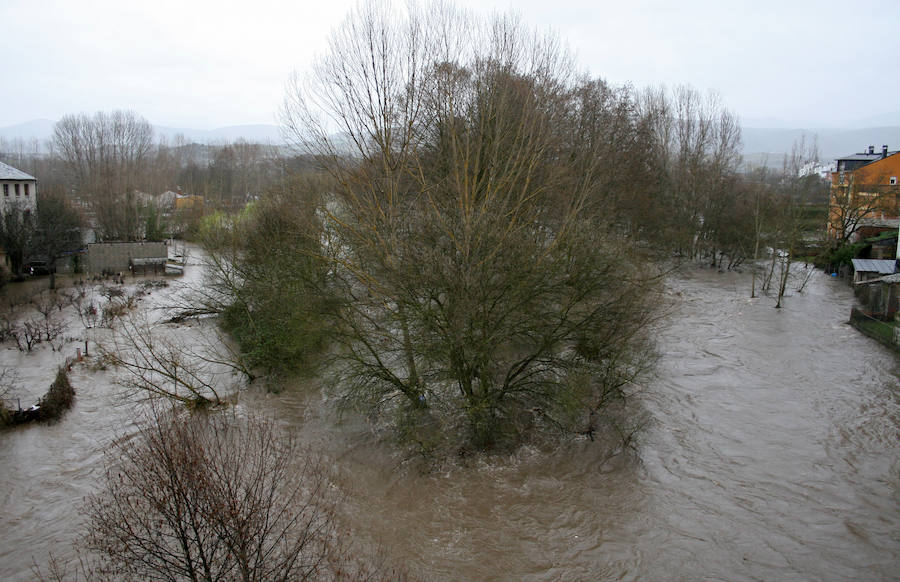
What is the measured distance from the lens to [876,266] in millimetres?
32094

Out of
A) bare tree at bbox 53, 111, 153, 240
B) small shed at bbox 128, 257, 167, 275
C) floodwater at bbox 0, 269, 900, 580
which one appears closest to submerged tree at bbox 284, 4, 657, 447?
floodwater at bbox 0, 269, 900, 580

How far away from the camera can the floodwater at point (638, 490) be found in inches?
430

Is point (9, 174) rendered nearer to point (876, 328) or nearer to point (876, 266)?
point (876, 328)

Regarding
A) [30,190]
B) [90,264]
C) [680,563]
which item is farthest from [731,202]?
[30,190]

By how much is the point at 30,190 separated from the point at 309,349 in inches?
1420

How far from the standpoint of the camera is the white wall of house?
38616 mm

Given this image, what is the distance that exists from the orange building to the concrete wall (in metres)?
50.0

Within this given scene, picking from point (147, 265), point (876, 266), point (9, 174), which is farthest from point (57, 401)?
point (876, 266)

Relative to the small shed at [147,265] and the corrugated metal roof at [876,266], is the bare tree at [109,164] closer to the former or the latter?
the small shed at [147,265]

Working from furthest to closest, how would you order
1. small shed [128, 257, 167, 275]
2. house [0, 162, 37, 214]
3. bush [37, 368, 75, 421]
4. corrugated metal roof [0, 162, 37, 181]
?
small shed [128, 257, 167, 275] → corrugated metal roof [0, 162, 37, 181] → house [0, 162, 37, 214] → bush [37, 368, 75, 421]

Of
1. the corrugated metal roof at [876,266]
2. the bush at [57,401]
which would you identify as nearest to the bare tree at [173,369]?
the bush at [57,401]

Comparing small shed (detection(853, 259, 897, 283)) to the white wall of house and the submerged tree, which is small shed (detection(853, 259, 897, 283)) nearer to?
the submerged tree

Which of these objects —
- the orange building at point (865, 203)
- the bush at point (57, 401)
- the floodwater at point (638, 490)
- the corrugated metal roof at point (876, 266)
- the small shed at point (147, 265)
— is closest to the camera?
the floodwater at point (638, 490)

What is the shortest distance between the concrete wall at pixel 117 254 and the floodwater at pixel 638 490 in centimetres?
2519
